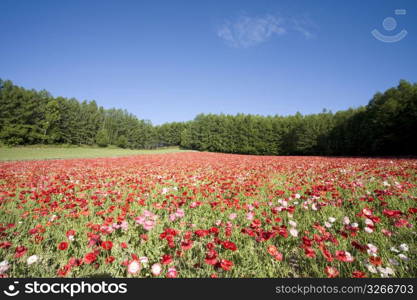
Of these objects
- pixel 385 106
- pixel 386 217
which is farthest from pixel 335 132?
pixel 386 217

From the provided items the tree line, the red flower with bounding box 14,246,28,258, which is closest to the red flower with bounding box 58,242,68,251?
the red flower with bounding box 14,246,28,258

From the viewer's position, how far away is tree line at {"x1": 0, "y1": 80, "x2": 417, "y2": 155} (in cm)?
2586

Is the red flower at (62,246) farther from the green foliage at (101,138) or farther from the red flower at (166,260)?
the green foliage at (101,138)

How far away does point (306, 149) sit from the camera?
1485 inches

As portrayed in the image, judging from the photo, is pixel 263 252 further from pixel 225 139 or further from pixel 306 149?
pixel 225 139

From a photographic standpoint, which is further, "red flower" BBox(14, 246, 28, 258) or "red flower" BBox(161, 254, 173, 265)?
Result: "red flower" BBox(14, 246, 28, 258)

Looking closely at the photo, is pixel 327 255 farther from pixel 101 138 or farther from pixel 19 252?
pixel 101 138

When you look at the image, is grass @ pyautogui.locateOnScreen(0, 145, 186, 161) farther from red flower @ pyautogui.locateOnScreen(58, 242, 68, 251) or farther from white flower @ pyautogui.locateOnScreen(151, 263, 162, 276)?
white flower @ pyautogui.locateOnScreen(151, 263, 162, 276)

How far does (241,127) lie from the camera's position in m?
50.6

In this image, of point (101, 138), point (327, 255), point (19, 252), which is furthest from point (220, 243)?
Result: point (101, 138)

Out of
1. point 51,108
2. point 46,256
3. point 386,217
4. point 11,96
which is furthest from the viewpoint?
point 51,108

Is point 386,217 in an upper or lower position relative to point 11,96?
lower

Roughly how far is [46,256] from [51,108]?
66627mm

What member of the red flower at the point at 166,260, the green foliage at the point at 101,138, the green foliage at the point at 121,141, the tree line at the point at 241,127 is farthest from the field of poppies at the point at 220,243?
the green foliage at the point at 121,141
